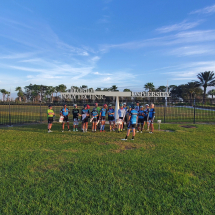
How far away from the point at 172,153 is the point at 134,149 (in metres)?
1.46

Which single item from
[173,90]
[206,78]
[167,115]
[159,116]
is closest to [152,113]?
[159,116]

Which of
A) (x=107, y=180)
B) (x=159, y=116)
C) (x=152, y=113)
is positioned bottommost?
(x=107, y=180)

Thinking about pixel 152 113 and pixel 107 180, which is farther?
pixel 152 113

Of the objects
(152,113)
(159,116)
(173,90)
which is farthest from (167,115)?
(173,90)

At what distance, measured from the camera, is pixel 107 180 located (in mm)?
4102

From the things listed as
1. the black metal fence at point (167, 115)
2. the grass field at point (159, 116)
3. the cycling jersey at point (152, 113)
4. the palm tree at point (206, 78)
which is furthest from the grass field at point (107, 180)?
the palm tree at point (206, 78)

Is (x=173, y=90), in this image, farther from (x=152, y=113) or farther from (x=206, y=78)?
(x=152, y=113)

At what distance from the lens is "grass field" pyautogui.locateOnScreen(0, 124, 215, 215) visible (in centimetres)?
316

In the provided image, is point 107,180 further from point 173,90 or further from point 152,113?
point 173,90

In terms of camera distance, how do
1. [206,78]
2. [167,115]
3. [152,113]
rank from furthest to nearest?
[206,78] < [167,115] < [152,113]

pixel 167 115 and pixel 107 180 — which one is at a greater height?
pixel 167 115

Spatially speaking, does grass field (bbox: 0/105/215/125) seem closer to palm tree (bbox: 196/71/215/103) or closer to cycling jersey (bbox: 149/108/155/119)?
cycling jersey (bbox: 149/108/155/119)

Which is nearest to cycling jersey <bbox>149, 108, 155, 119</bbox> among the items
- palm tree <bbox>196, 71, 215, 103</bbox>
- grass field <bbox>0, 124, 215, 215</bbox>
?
grass field <bbox>0, 124, 215, 215</bbox>

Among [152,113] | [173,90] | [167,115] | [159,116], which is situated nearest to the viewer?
[152,113]
